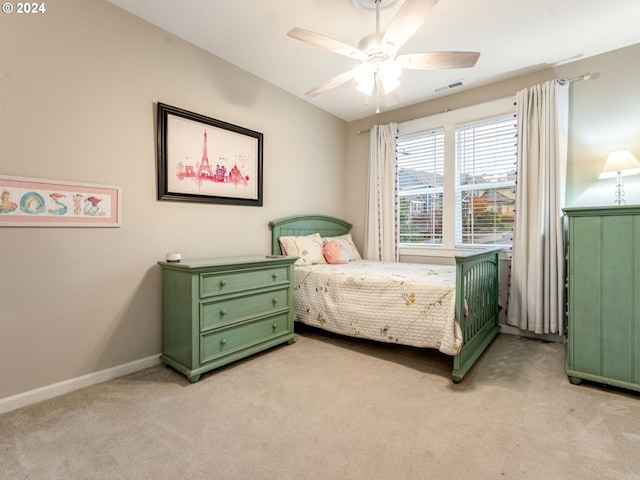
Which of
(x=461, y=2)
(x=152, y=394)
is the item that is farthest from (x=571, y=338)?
(x=152, y=394)

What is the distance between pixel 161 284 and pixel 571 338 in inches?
116

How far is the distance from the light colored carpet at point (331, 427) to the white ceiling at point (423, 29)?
8.30 ft

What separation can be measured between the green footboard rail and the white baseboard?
7.25 ft

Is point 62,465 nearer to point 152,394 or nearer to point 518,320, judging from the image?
point 152,394

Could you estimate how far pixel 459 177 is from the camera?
11.5ft

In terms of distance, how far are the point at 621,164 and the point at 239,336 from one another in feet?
10.6

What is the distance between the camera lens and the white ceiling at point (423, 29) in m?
2.10

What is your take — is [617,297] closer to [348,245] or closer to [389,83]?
[389,83]

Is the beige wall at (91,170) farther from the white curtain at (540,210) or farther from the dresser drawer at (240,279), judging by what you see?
the white curtain at (540,210)

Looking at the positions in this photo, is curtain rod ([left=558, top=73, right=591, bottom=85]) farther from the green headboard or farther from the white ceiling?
the green headboard

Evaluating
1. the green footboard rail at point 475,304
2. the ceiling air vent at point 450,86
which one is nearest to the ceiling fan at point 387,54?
the green footboard rail at point 475,304

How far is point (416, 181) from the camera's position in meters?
3.80

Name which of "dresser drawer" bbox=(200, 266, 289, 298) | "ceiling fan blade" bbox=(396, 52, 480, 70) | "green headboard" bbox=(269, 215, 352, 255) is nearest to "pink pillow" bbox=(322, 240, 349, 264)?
"green headboard" bbox=(269, 215, 352, 255)

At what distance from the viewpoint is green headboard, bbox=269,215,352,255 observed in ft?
10.7
